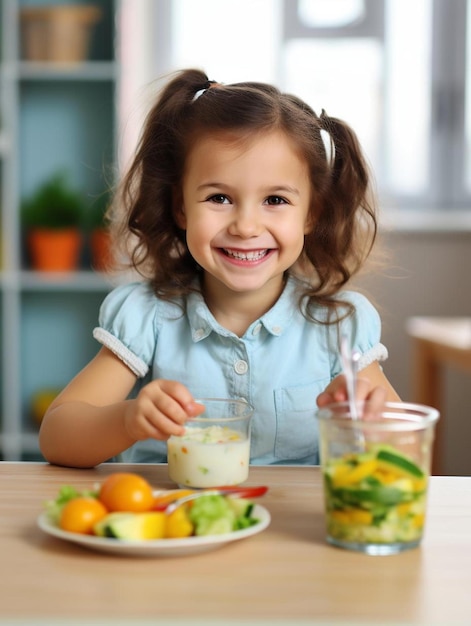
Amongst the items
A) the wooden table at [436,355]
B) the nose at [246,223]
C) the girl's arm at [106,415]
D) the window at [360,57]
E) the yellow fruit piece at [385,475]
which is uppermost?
the window at [360,57]

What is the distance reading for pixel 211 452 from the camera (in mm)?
1010

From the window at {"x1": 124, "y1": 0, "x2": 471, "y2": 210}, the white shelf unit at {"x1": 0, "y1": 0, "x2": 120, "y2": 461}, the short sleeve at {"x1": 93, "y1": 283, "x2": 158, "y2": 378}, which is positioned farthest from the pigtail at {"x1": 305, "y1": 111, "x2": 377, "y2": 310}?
the window at {"x1": 124, "y1": 0, "x2": 471, "y2": 210}

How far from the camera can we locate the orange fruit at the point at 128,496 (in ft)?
2.75

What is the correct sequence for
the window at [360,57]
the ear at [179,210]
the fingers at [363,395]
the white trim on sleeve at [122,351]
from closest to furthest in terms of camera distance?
the fingers at [363,395], the white trim on sleeve at [122,351], the ear at [179,210], the window at [360,57]

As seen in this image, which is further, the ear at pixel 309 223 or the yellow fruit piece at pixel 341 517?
the ear at pixel 309 223

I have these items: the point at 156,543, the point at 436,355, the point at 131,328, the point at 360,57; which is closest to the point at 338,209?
the point at 131,328

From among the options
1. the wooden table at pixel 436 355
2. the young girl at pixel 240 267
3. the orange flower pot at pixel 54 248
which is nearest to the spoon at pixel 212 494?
the young girl at pixel 240 267

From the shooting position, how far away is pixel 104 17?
364 cm

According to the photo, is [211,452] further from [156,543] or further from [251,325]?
[251,325]

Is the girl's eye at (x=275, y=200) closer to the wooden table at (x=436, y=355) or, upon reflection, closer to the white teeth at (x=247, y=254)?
the white teeth at (x=247, y=254)

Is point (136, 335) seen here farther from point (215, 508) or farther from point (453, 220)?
point (453, 220)

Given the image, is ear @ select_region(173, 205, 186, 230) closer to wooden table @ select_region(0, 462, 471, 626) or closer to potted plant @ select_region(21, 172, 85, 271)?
wooden table @ select_region(0, 462, 471, 626)

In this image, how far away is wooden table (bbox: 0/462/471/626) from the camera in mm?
679

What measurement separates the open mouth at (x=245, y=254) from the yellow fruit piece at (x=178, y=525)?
Result: 56 cm
